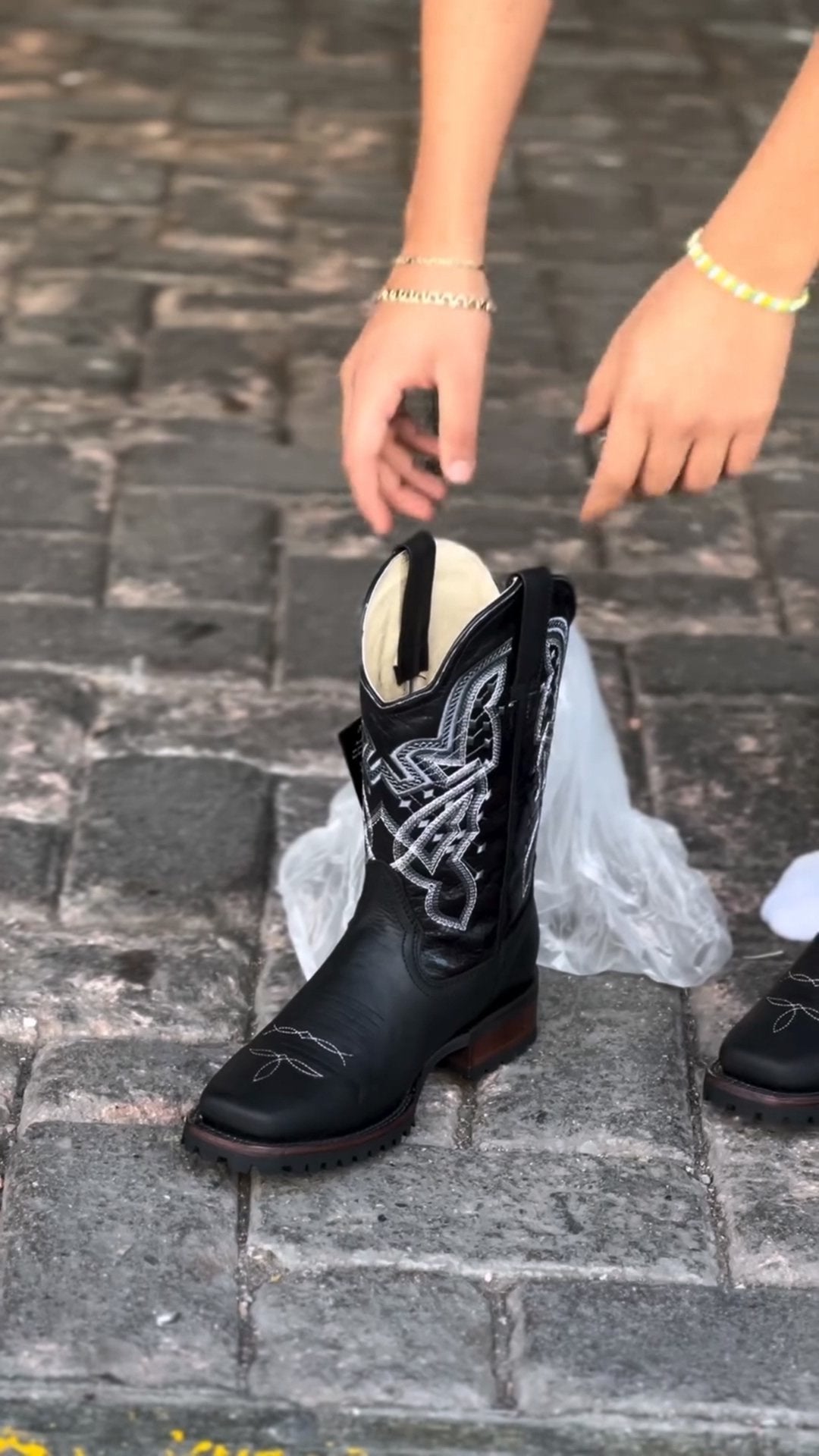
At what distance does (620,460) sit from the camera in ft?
6.08

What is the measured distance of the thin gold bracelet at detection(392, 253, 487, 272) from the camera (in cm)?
200

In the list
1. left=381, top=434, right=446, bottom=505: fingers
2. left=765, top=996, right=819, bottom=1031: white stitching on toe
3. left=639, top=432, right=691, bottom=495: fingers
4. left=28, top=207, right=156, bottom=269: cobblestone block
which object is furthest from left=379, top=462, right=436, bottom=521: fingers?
left=28, top=207, right=156, bottom=269: cobblestone block

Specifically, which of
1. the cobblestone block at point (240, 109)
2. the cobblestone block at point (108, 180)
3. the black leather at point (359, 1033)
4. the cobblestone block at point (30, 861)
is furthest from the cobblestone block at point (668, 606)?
the cobblestone block at point (240, 109)

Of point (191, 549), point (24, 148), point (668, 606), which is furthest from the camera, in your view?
point (24, 148)

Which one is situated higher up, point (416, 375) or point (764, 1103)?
point (416, 375)

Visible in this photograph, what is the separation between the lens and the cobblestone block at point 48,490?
3.30 m

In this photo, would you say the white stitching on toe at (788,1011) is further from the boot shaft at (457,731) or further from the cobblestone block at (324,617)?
the cobblestone block at (324,617)

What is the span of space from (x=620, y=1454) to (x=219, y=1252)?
419mm

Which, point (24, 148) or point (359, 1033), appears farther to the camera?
point (24, 148)

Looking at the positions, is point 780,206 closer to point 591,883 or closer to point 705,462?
Result: point 705,462

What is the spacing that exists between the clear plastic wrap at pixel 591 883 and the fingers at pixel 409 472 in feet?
0.98

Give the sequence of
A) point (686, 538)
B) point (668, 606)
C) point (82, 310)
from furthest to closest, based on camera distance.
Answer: point (82, 310) → point (686, 538) → point (668, 606)

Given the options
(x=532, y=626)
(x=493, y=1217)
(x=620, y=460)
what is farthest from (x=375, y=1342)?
(x=620, y=460)

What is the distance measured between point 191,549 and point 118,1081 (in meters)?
1.35
